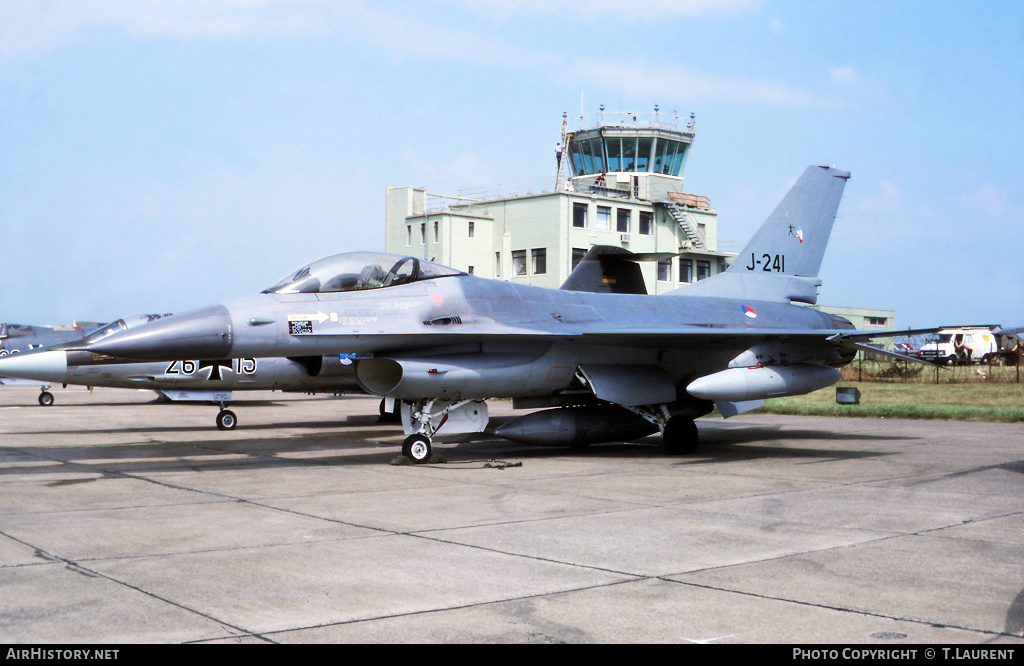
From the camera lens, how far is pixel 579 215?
4259 cm

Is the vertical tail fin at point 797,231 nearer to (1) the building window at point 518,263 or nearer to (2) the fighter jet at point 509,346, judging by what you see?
(2) the fighter jet at point 509,346

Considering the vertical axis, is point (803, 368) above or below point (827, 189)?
below

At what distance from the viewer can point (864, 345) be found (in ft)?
42.7

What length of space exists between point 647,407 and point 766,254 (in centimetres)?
472

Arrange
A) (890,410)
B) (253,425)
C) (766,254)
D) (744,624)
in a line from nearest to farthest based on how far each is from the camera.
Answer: (744,624)
(766,254)
(253,425)
(890,410)

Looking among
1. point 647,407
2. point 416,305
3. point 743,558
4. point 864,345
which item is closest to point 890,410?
point 864,345

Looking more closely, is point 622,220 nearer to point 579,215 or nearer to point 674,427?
point 579,215

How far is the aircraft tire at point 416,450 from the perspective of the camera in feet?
35.7

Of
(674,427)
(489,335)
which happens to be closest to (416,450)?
(489,335)

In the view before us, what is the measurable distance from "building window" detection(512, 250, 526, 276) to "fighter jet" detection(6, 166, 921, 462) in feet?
97.6

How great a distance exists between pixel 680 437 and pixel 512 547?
6.92 metres

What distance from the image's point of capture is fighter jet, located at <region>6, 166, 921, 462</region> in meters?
10.2

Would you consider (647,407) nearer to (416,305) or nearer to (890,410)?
(416,305)

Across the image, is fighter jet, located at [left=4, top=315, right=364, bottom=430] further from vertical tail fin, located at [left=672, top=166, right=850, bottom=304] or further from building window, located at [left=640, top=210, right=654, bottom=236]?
building window, located at [left=640, top=210, right=654, bottom=236]
